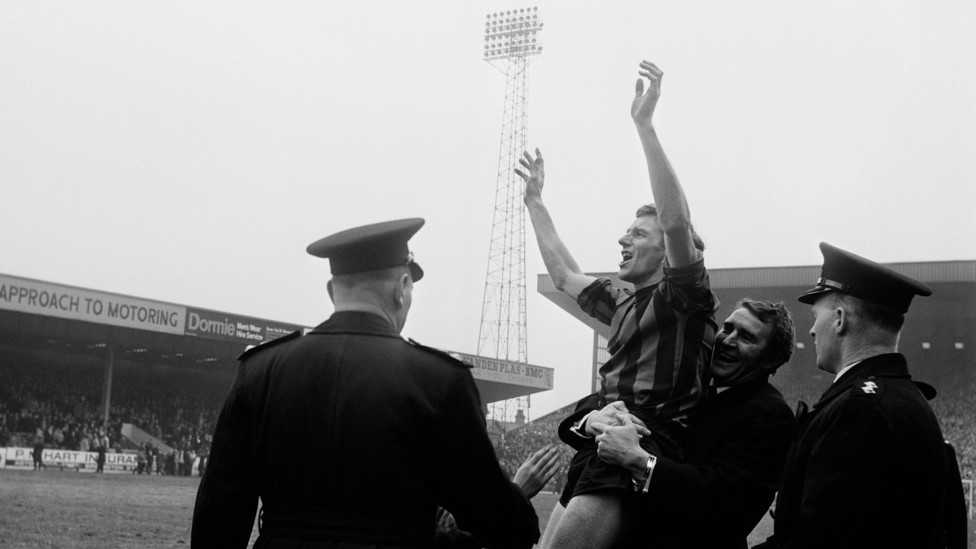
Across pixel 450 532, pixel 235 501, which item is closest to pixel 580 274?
pixel 450 532

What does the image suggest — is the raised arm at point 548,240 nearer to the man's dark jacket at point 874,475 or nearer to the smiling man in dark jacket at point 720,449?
the smiling man in dark jacket at point 720,449

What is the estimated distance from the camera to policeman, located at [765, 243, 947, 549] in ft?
9.61

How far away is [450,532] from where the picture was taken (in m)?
3.16

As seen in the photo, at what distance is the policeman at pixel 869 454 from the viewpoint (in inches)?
115

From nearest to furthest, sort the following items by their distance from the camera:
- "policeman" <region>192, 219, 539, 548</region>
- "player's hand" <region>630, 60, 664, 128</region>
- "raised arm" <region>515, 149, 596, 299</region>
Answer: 1. "policeman" <region>192, 219, 539, 548</region>
2. "player's hand" <region>630, 60, 664, 128</region>
3. "raised arm" <region>515, 149, 596, 299</region>

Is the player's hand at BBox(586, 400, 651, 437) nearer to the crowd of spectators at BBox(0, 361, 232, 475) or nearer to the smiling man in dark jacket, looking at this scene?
the smiling man in dark jacket

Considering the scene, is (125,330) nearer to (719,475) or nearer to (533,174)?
(533,174)

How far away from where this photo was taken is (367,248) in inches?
123

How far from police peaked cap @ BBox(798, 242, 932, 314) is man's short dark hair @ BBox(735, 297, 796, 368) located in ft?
1.73

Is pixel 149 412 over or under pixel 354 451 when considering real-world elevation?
under

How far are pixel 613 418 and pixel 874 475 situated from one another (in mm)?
904

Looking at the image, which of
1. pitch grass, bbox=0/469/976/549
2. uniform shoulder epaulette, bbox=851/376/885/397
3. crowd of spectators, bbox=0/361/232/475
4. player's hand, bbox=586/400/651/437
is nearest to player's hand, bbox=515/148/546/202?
player's hand, bbox=586/400/651/437

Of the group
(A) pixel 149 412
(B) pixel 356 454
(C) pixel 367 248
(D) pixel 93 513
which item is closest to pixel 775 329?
(C) pixel 367 248

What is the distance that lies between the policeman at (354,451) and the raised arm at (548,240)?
146 centimetres
